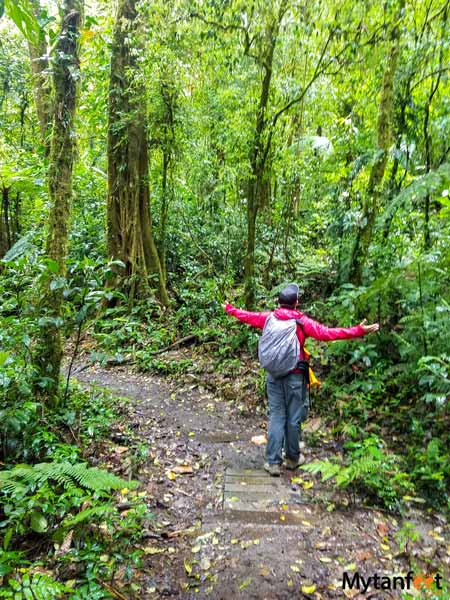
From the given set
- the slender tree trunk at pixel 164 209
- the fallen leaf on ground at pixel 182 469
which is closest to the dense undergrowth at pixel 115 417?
the fallen leaf on ground at pixel 182 469

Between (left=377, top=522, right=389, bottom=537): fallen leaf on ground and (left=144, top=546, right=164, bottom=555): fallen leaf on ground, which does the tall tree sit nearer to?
(left=377, top=522, right=389, bottom=537): fallen leaf on ground

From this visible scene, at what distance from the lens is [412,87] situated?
705cm

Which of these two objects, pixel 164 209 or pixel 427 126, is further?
pixel 164 209

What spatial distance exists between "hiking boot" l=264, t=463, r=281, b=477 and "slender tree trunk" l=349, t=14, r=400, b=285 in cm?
399

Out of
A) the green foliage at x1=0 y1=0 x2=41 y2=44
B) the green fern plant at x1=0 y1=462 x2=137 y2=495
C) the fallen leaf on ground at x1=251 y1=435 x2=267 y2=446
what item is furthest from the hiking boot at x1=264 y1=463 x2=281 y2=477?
the green foliage at x1=0 y1=0 x2=41 y2=44

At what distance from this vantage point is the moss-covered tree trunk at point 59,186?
15.0ft

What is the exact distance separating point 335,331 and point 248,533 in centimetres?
215

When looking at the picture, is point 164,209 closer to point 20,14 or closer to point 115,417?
point 115,417

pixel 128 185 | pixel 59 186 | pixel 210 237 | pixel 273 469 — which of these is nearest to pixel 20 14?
pixel 59 186

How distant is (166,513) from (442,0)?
830 cm

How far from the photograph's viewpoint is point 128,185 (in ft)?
32.9

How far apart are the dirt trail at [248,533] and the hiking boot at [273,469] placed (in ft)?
0.25

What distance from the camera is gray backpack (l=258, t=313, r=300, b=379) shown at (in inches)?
179

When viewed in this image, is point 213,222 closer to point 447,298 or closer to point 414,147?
point 414,147
